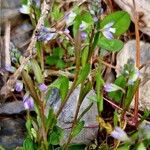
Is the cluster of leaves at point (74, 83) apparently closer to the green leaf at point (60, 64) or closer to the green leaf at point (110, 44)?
the green leaf at point (110, 44)

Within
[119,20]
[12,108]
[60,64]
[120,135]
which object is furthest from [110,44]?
[120,135]

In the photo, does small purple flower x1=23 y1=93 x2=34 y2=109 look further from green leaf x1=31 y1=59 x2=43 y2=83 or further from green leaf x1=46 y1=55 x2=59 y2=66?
green leaf x1=46 y1=55 x2=59 y2=66

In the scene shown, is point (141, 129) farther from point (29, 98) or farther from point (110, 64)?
point (110, 64)

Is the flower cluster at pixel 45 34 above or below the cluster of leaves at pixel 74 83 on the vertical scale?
above

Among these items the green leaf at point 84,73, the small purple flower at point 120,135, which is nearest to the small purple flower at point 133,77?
the green leaf at point 84,73

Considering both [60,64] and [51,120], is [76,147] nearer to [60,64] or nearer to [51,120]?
[51,120]

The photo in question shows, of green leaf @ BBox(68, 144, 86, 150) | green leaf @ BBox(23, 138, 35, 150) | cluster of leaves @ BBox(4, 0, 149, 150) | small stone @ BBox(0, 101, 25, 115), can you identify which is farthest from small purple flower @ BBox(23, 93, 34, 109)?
small stone @ BBox(0, 101, 25, 115)
